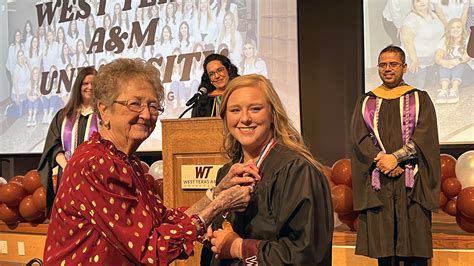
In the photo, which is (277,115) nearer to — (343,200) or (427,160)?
(427,160)

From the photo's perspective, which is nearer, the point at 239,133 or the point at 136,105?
the point at 136,105

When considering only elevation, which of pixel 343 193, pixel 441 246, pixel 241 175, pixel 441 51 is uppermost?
pixel 441 51

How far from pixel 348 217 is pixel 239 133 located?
9.25 feet

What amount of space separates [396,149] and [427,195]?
316 millimetres

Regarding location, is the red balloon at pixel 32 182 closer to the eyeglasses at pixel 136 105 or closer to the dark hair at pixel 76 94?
the dark hair at pixel 76 94

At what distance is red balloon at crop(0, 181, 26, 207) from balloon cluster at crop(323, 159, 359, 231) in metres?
2.66

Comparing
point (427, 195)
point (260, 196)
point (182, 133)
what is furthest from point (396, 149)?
point (260, 196)

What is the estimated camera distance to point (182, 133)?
142 inches

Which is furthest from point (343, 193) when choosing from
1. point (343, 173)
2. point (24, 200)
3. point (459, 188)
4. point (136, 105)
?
point (136, 105)

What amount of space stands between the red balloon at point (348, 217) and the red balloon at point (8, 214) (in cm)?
287

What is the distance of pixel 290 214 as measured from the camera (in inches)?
76.6

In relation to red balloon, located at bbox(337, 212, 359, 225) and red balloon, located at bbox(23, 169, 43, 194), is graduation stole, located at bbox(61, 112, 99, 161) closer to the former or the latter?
red balloon, located at bbox(23, 169, 43, 194)

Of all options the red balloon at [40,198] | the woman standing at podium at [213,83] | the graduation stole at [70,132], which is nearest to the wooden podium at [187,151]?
the woman standing at podium at [213,83]

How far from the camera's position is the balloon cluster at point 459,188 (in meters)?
4.34
